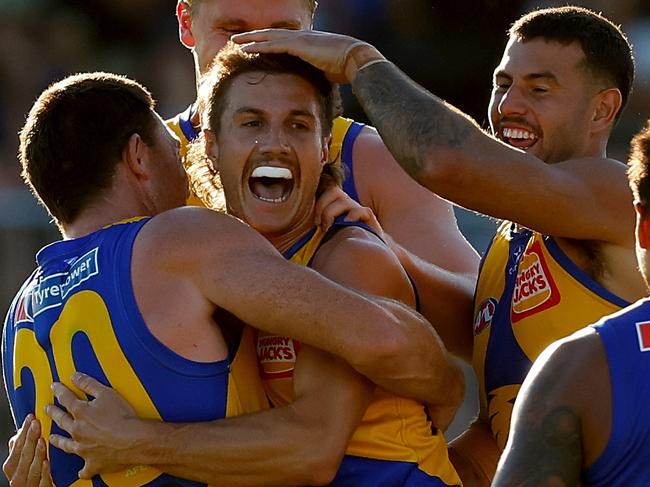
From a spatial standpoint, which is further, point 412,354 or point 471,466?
point 471,466

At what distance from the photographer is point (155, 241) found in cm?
478

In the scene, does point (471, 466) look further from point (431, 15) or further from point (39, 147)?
point (431, 15)

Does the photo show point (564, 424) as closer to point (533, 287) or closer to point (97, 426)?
point (533, 287)

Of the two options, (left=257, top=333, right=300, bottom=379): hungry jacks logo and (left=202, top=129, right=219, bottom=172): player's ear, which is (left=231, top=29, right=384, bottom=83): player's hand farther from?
(left=257, top=333, right=300, bottom=379): hungry jacks logo

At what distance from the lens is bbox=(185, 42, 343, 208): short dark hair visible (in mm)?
5273

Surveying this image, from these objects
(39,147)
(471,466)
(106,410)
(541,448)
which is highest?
(39,147)

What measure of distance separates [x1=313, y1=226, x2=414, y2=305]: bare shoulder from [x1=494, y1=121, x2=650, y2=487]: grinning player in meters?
1.09

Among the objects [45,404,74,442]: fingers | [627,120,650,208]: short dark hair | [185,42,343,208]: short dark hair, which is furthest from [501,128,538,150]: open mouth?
[45,404,74,442]: fingers

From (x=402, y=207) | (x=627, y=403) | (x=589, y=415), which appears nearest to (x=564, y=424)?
(x=589, y=415)

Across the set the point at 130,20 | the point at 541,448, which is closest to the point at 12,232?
the point at 130,20

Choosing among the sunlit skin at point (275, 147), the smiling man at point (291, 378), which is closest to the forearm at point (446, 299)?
the smiling man at point (291, 378)

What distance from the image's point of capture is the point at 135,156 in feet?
16.9

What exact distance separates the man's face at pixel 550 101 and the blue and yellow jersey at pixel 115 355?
134cm

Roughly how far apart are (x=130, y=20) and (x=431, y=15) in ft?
9.13
